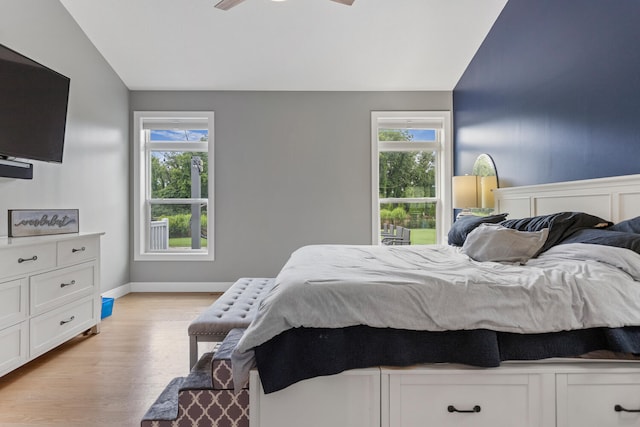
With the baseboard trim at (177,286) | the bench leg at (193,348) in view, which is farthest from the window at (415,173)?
the bench leg at (193,348)

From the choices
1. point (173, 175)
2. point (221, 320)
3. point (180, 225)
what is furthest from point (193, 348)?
Result: point (173, 175)

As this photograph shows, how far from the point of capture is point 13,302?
229 cm

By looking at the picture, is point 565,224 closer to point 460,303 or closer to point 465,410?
point 460,303

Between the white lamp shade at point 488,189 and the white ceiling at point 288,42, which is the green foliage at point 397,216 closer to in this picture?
the white lamp shade at point 488,189

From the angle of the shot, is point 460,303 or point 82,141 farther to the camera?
point 82,141

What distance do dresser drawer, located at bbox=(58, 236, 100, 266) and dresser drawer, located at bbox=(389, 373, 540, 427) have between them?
267 centimetres

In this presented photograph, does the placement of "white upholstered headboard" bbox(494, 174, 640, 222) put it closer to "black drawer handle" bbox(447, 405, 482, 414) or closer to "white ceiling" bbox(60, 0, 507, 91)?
"black drawer handle" bbox(447, 405, 482, 414)

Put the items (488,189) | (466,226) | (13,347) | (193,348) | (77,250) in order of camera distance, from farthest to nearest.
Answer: (488,189), (77,250), (466,226), (13,347), (193,348)

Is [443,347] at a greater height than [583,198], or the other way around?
[583,198]

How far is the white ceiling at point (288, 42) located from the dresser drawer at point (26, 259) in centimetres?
241

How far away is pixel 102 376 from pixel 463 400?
2260 millimetres

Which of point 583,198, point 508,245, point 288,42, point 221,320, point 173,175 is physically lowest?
point 221,320

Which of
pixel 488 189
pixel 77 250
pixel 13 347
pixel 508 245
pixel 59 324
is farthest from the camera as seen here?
pixel 488 189

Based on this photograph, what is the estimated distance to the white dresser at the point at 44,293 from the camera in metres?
2.26
